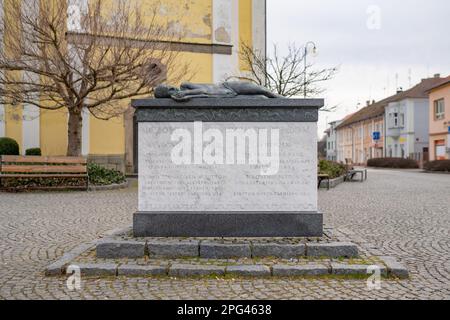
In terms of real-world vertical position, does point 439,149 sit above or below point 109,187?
above

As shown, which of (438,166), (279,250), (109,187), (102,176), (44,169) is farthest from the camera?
(438,166)

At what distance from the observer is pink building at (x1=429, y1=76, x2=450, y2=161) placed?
3466 cm

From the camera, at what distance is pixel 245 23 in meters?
21.0

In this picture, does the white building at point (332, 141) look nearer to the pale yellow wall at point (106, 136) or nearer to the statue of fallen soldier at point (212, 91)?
the pale yellow wall at point (106, 136)

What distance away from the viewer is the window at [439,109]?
36031 mm

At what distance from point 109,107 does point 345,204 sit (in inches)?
391

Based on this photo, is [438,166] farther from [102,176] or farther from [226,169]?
[226,169]

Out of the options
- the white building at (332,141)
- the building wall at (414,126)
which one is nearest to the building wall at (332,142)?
the white building at (332,141)

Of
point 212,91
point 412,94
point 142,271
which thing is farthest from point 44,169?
point 412,94

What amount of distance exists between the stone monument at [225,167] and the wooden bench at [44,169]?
8.84 meters

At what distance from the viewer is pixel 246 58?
65.8 ft

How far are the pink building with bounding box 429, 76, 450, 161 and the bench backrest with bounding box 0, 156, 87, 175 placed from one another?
29.5 meters

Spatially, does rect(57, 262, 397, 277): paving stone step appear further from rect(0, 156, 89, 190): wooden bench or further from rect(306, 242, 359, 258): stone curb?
rect(0, 156, 89, 190): wooden bench

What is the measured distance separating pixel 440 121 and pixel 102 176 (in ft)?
101
